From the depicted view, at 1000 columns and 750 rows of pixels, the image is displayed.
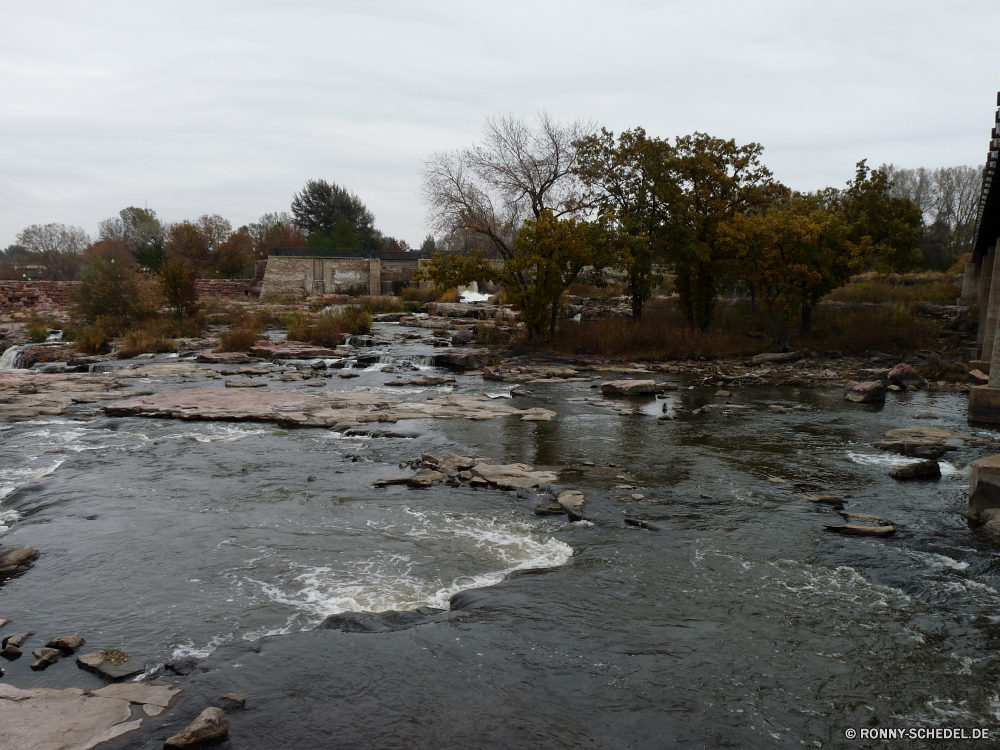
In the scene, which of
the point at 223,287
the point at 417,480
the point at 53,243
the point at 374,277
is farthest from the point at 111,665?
the point at 53,243

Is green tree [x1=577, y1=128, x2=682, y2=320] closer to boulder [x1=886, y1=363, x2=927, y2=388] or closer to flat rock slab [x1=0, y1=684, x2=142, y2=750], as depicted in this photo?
boulder [x1=886, y1=363, x2=927, y2=388]

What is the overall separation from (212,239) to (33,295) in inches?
938

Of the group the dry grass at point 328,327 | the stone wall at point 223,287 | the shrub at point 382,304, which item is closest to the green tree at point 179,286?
the dry grass at point 328,327

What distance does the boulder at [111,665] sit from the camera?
498 cm

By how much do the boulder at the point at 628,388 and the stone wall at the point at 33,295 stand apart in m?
36.1

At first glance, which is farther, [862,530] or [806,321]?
[806,321]

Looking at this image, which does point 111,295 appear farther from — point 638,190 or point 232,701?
point 232,701

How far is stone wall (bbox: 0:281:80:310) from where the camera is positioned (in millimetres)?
41781

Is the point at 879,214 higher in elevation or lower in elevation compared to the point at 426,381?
higher

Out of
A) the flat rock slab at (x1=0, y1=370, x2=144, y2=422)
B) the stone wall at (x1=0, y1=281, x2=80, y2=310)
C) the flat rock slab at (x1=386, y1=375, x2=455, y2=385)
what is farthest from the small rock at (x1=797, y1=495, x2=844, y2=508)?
the stone wall at (x1=0, y1=281, x2=80, y2=310)

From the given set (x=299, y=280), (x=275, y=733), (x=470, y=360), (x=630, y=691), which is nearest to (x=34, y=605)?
(x=275, y=733)

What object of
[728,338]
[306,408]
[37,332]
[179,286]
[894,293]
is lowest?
[306,408]

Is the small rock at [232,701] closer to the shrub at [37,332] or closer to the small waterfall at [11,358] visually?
the small waterfall at [11,358]

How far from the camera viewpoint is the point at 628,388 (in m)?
18.5
